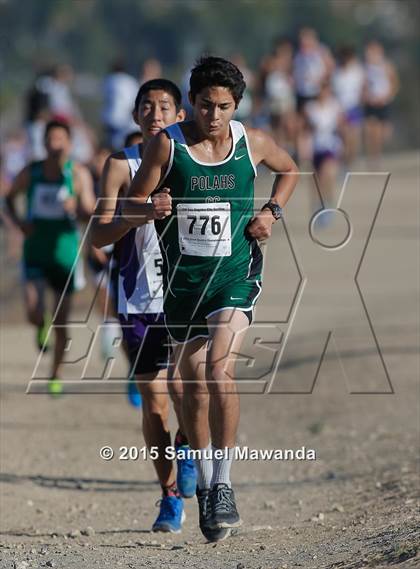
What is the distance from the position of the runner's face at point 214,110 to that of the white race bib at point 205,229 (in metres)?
0.35

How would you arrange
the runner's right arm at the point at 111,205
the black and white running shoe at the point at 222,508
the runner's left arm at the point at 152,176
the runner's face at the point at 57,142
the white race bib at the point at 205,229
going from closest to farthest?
the runner's left arm at the point at 152,176 → the white race bib at the point at 205,229 → the black and white running shoe at the point at 222,508 → the runner's right arm at the point at 111,205 → the runner's face at the point at 57,142

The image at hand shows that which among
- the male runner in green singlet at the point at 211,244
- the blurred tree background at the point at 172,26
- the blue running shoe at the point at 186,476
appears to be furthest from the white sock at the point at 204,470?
the blurred tree background at the point at 172,26

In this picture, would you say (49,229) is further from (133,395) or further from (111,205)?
(111,205)

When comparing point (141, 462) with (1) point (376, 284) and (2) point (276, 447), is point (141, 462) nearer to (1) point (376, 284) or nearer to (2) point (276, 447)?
(2) point (276, 447)

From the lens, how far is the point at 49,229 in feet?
37.8

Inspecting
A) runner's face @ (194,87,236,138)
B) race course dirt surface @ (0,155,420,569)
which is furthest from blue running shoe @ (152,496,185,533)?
runner's face @ (194,87,236,138)

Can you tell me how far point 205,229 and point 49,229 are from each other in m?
4.97

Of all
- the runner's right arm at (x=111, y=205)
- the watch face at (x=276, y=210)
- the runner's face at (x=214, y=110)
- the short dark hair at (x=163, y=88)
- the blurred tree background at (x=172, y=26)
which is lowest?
the blurred tree background at (x=172, y=26)

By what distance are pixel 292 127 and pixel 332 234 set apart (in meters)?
2.35

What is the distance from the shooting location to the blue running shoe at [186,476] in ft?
25.5

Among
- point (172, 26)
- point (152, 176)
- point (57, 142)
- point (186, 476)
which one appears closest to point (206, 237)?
point (152, 176)

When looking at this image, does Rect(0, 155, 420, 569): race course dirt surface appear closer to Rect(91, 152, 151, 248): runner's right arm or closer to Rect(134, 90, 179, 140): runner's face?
Rect(91, 152, 151, 248): runner's right arm

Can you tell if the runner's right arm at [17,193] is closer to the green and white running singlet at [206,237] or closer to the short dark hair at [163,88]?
the short dark hair at [163,88]

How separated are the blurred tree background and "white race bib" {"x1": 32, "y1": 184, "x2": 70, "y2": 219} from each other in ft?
150
